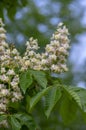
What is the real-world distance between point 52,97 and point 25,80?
163 millimetres

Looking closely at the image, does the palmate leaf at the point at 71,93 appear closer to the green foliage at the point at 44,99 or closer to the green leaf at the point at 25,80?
the green foliage at the point at 44,99

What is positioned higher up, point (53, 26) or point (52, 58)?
point (53, 26)

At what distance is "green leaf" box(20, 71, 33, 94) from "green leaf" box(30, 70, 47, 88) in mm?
25

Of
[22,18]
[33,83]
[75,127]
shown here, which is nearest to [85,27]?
[22,18]

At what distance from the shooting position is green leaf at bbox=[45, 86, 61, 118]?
1.98 m

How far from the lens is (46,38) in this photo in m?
9.27

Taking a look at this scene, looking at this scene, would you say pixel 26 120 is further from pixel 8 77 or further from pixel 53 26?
pixel 53 26

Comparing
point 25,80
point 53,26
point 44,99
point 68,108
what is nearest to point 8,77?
point 25,80

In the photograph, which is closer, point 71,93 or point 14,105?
point 71,93

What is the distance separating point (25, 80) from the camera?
6.88ft

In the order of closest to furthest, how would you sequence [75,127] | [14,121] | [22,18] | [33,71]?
[14,121] < [33,71] < [75,127] < [22,18]

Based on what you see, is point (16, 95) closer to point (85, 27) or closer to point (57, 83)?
point (57, 83)

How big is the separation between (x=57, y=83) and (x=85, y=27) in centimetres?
930

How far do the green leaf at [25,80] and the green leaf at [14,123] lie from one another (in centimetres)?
14
